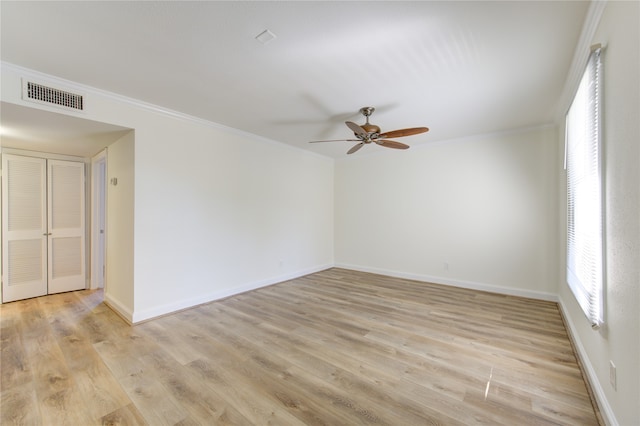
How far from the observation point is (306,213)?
550cm

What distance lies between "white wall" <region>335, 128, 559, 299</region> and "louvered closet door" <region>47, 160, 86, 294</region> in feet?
16.3

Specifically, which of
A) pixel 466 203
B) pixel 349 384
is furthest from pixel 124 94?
pixel 466 203

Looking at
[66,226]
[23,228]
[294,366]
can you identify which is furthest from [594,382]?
[23,228]

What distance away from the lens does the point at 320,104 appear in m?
→ 3.14

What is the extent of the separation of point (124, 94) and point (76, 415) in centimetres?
296

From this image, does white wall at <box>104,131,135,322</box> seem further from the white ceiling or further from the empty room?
the white ceiling

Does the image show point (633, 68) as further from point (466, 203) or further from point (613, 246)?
point (466, 203)

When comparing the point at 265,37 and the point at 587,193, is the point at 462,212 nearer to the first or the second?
the point at 587,193

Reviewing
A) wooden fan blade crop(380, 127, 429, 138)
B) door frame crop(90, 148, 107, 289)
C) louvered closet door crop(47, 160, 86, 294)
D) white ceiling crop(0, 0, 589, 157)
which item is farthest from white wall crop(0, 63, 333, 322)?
wooden fan blade crop(380, 127, 429, 138)

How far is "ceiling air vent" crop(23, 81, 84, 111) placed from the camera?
2406 millimetres

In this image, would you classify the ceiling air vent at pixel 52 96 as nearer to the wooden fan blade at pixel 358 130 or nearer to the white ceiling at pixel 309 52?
the white ceiling at pixel 309 52

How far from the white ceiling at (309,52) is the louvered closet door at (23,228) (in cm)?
172

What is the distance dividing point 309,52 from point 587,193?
2502 millimetres

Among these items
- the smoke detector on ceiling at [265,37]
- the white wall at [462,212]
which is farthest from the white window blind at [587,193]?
the smoke detector on ceiling at [265,37]
